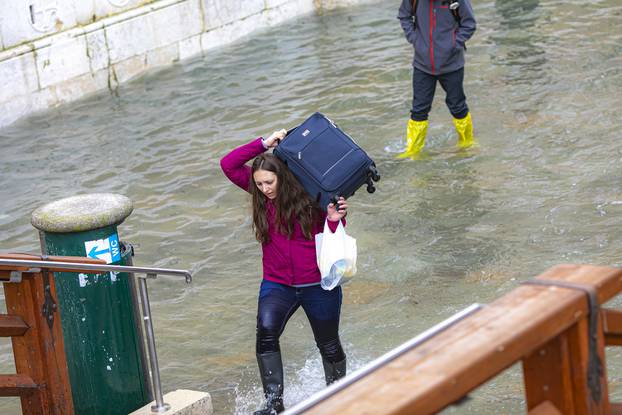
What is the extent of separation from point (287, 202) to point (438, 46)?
4.40 m

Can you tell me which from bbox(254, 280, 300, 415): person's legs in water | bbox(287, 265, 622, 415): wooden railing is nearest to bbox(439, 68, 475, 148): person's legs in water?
bbox(254, 280, 300, 415): person's legs in water

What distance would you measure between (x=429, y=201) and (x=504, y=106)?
8.44ft

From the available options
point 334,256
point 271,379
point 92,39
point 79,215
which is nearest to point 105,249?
point 79,215

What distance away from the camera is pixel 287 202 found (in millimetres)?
5039

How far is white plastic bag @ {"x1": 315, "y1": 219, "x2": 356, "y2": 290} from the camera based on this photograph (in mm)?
4953

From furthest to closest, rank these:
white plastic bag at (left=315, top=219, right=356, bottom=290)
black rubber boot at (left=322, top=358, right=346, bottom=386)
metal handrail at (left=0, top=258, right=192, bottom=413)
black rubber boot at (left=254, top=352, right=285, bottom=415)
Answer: black rubber boot at (left=322, top=358, right=346, bottom=386) → black rubber boot at (left=254, top=352, right=285, bottom=415) → white plastic bag at (left=315, top=219, right=356, bottom=290) → metal handrail at (left=0, top=258, right=192, bottom=413)

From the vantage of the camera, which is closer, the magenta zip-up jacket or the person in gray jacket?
the magenta zip-up jacket

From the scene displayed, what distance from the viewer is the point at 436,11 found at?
9031mm

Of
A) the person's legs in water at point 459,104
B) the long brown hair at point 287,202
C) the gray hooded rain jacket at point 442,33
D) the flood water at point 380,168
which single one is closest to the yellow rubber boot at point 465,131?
the person's legs in water at point 459,104

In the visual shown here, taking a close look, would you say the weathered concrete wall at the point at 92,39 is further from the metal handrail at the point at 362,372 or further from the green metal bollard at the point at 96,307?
the metal handrail at the point at 362,372

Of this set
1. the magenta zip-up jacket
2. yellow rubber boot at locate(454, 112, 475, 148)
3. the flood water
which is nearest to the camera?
the magenta zip-up jacket

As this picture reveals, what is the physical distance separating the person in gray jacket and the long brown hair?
4.31 m

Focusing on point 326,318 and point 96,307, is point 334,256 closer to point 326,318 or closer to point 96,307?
point 326,318

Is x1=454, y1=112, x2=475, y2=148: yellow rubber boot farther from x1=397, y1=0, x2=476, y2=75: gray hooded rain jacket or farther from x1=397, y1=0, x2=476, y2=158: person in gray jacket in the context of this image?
x1=397, y1=0, x2=476, y2=75: gray hooded rain jacket
